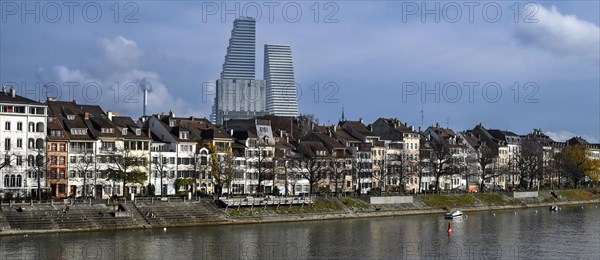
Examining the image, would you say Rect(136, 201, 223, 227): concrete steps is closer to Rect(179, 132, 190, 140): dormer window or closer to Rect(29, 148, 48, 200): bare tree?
Rect(29, 148, 48, 200): bare tree

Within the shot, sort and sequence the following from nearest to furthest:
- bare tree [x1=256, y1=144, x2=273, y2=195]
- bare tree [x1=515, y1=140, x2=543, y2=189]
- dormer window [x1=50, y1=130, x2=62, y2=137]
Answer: dormer window [x1=50, y1=130, x2=62, y2=137] → bare tree [x1=256, y1=144, x2=273, y2=195] → bare tree [x1=515, y1=140, x2=543, y2=189]

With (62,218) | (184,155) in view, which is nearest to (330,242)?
(62,218)

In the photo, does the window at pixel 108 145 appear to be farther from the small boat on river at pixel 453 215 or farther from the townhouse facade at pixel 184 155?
the small boat on river at pixel 453 215

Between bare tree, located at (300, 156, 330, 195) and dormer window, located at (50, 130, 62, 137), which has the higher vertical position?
dormer window, located at (50, 130, 62, 137)

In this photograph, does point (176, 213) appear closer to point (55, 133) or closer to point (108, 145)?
point (108, 145)

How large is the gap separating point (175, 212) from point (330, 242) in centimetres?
2228

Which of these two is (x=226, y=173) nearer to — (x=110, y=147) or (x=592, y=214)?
(x=110, y=147)

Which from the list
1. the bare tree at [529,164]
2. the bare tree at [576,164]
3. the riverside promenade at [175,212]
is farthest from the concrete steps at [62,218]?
the bare tree at [576,164]

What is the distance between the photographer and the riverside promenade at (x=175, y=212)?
87.3 metres

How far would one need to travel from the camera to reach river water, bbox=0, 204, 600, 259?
74.6 meters

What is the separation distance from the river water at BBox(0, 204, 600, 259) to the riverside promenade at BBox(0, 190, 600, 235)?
2.51 meters

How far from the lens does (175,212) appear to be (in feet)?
326

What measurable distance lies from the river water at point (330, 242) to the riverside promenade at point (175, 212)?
2507 mm

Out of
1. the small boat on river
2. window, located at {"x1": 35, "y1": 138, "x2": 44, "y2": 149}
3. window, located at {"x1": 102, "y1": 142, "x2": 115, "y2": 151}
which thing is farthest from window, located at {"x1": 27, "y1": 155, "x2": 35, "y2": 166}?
the small boat on river
